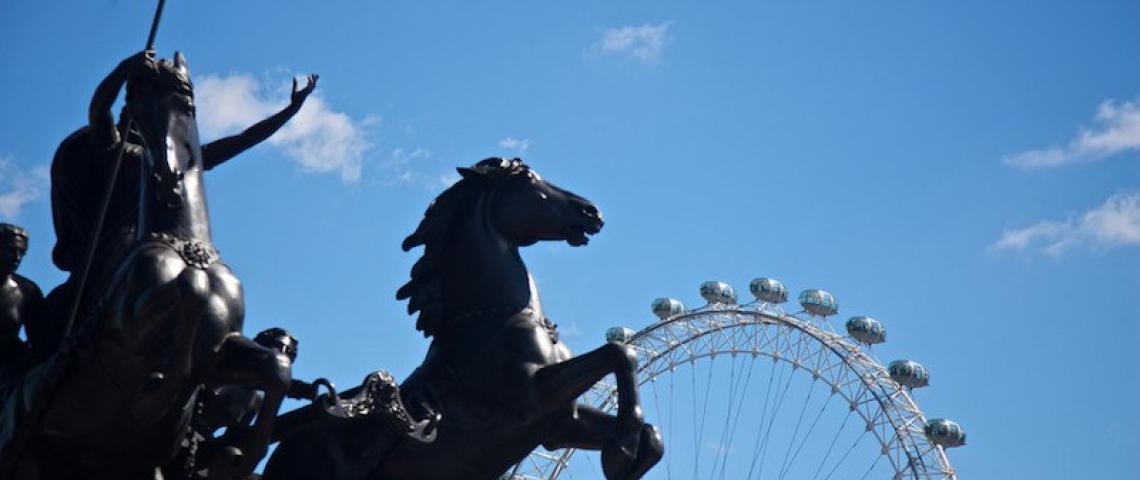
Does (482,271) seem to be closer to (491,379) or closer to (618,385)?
(491,379)

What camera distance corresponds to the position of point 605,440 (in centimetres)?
831

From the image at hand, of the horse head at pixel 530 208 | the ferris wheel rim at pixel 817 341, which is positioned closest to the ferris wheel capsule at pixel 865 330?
the ferris wheel rim at pixel 817 341

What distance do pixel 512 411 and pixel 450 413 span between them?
333 millimetres

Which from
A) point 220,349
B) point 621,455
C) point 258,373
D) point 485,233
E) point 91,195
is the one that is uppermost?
point 485,233

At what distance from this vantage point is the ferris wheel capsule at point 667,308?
48.1m

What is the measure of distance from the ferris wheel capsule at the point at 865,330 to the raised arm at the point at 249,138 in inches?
1498

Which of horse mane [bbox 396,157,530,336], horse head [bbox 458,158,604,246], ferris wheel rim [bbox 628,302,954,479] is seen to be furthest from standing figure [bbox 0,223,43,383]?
ferris wheel rim [bbox 628,302,954,479]

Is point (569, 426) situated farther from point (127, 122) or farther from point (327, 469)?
point (127, 122)

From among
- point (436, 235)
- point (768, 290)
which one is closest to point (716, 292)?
point (768, 290)

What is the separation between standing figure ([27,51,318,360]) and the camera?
7895 millimetres

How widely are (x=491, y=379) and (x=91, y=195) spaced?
225cm

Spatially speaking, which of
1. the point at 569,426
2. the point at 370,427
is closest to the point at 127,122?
the point at 370,427

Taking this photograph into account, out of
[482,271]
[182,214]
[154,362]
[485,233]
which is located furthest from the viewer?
[485,233]

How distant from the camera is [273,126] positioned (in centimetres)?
884
